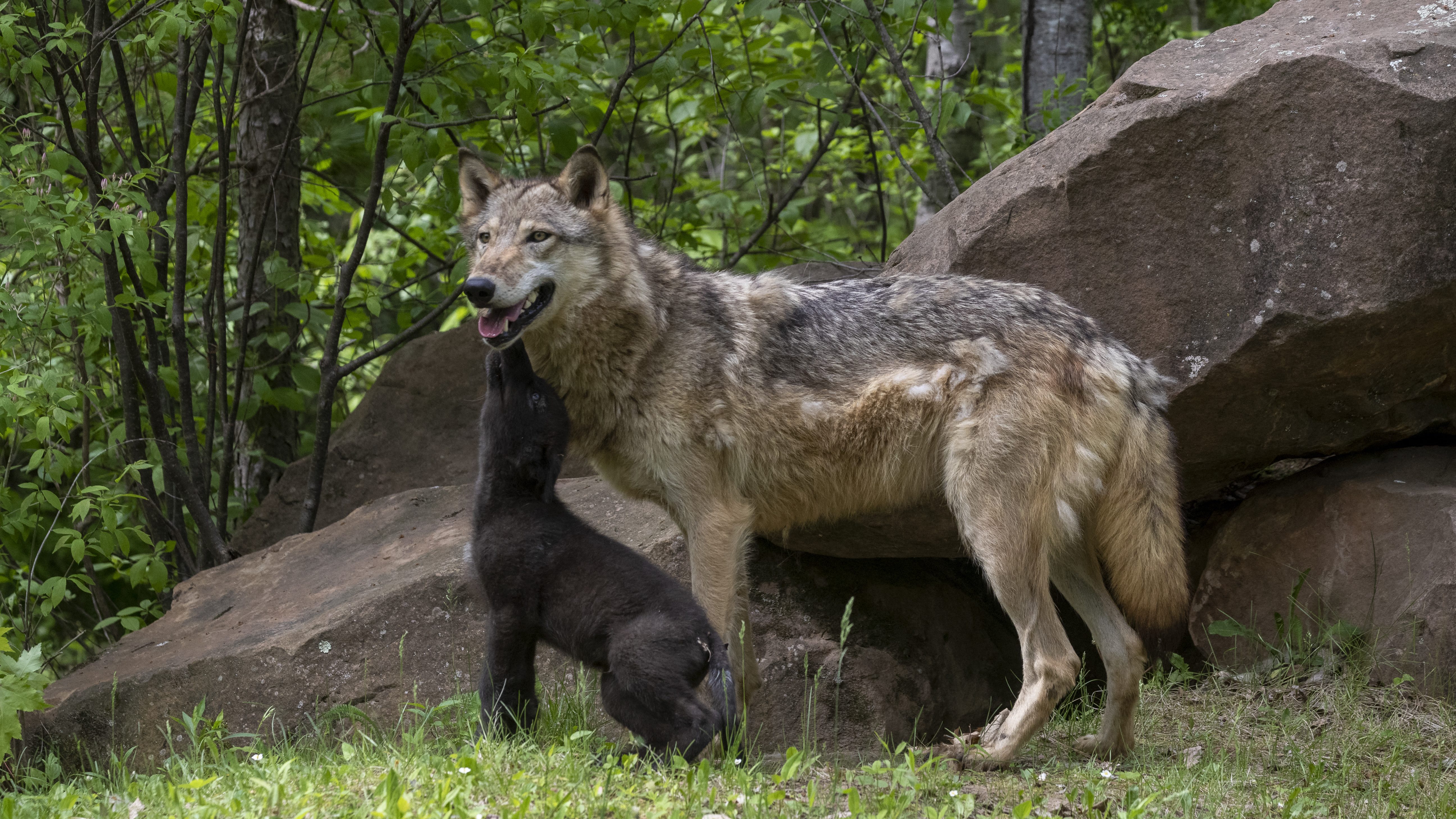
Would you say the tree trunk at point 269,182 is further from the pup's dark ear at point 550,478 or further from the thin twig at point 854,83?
the pup's dark ear at point 550,478

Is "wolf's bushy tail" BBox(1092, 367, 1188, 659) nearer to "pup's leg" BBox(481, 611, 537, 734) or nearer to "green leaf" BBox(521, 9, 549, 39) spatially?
"pup's leg" BBox(481, 611, 537, 734)

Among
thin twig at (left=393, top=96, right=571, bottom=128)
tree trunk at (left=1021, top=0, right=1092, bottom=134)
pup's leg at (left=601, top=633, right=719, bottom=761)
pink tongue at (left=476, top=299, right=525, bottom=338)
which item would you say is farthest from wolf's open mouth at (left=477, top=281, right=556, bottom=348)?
tree trunk at (left=1021, top=0, right=1092, bottom=134)

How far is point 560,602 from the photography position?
4.27m

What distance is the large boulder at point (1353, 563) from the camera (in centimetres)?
532

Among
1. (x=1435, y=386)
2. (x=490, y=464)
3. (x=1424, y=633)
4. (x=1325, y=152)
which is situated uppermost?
(x=1325, y=152)

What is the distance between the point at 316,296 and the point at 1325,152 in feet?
22.1

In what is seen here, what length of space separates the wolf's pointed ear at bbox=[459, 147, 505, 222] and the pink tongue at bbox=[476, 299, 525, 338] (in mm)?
892

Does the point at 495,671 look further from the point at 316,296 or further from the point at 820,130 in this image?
the point at 820,130

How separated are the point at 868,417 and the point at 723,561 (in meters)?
0.91

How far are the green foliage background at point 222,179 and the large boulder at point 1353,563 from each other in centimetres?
337

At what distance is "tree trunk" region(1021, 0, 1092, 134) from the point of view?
903cm

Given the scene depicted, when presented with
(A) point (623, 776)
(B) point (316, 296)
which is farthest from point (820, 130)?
(A) point (623, 776)

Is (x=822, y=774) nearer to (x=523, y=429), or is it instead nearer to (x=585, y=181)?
(x=523, y=429)

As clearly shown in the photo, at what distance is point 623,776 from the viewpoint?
12.0ft
